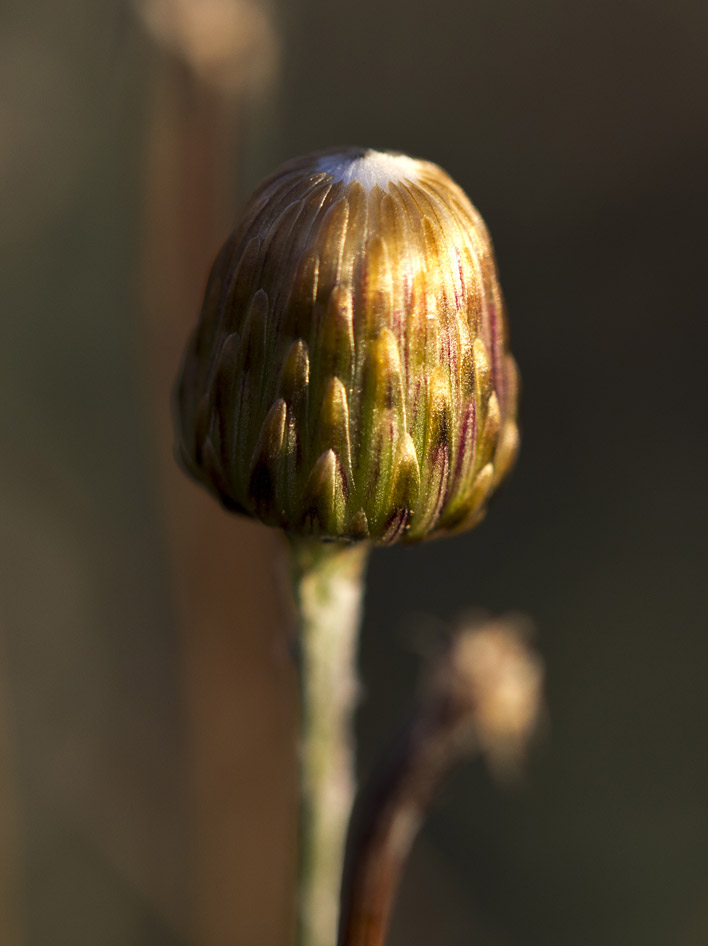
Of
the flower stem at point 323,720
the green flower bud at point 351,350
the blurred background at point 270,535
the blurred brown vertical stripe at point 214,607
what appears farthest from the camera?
the blurred background at point 270,535

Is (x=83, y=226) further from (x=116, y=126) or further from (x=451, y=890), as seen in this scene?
(x=451, y=890)

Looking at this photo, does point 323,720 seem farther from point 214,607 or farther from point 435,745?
point 214,607

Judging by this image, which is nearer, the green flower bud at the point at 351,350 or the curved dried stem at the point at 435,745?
the green flower bud at the point at 351,350

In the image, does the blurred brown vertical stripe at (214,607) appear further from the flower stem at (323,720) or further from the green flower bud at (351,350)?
the green flower bud at (351,350)

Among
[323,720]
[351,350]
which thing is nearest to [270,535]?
[323,720]

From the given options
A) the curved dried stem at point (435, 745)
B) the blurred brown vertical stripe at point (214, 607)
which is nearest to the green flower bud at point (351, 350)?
the curved dried stem at point (435, 745)

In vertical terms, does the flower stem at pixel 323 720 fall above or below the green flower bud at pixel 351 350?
below

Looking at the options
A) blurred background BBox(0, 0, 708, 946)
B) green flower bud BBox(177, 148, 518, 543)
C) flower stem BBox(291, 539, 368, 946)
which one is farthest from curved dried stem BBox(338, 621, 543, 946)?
blurred background BBox(0, 0, 708, 946)
